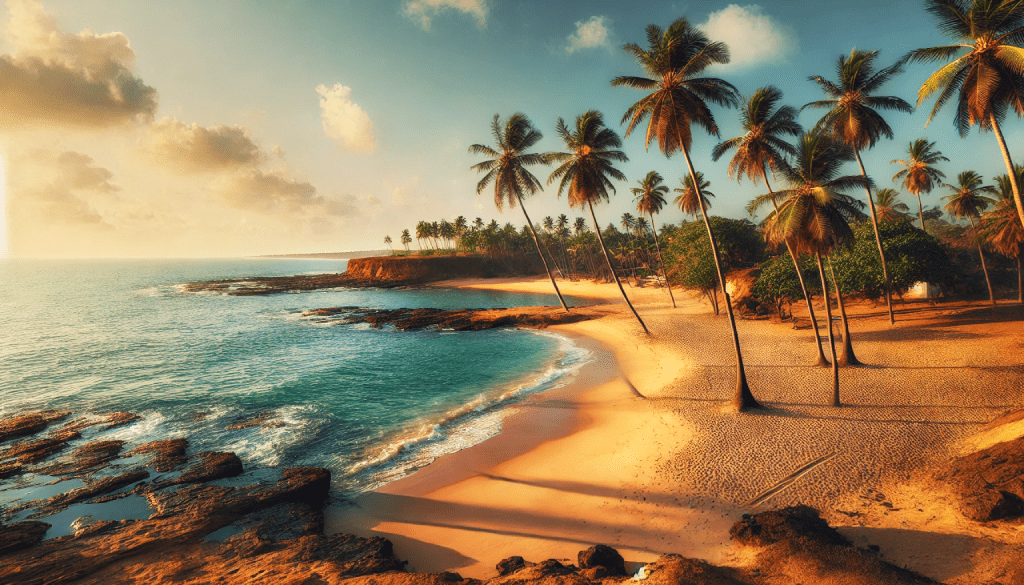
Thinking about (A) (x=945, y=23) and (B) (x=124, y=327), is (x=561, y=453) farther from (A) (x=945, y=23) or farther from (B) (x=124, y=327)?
(B) (x=124, y=327)

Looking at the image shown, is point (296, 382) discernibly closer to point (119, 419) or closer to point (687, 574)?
point (119, 419)

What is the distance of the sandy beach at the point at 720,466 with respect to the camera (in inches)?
349

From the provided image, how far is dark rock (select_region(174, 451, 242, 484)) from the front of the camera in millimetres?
13336

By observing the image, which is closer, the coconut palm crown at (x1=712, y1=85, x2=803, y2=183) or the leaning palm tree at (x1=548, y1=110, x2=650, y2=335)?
the coconut palm crown at (x1=712, y1=85, x2=803, y2=183)

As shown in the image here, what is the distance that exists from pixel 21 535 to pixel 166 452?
5515 millimetres

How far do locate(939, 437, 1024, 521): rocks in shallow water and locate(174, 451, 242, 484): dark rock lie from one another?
69.5 feet

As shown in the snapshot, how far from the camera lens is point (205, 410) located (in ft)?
66.3

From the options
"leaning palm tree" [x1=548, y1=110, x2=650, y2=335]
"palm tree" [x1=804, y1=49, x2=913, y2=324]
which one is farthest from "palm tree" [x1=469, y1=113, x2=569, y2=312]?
"palm tree" [x1=804, y1=49, x2=913, y2=324]

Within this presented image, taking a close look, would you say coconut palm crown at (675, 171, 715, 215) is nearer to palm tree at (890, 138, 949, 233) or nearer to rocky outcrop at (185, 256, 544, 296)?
palm tree at (890, 138, 949, 233)

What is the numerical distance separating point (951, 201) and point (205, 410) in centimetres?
5453

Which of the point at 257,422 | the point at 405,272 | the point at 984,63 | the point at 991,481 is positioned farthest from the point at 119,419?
the point at 405,272

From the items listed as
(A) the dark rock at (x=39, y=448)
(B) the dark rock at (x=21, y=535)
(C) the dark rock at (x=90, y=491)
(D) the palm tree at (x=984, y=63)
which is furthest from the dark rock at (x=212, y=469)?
(D) the palm tree at (x=984, y=63)

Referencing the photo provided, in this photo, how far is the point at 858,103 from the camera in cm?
2067

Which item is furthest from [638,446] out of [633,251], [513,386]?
[633,251]
